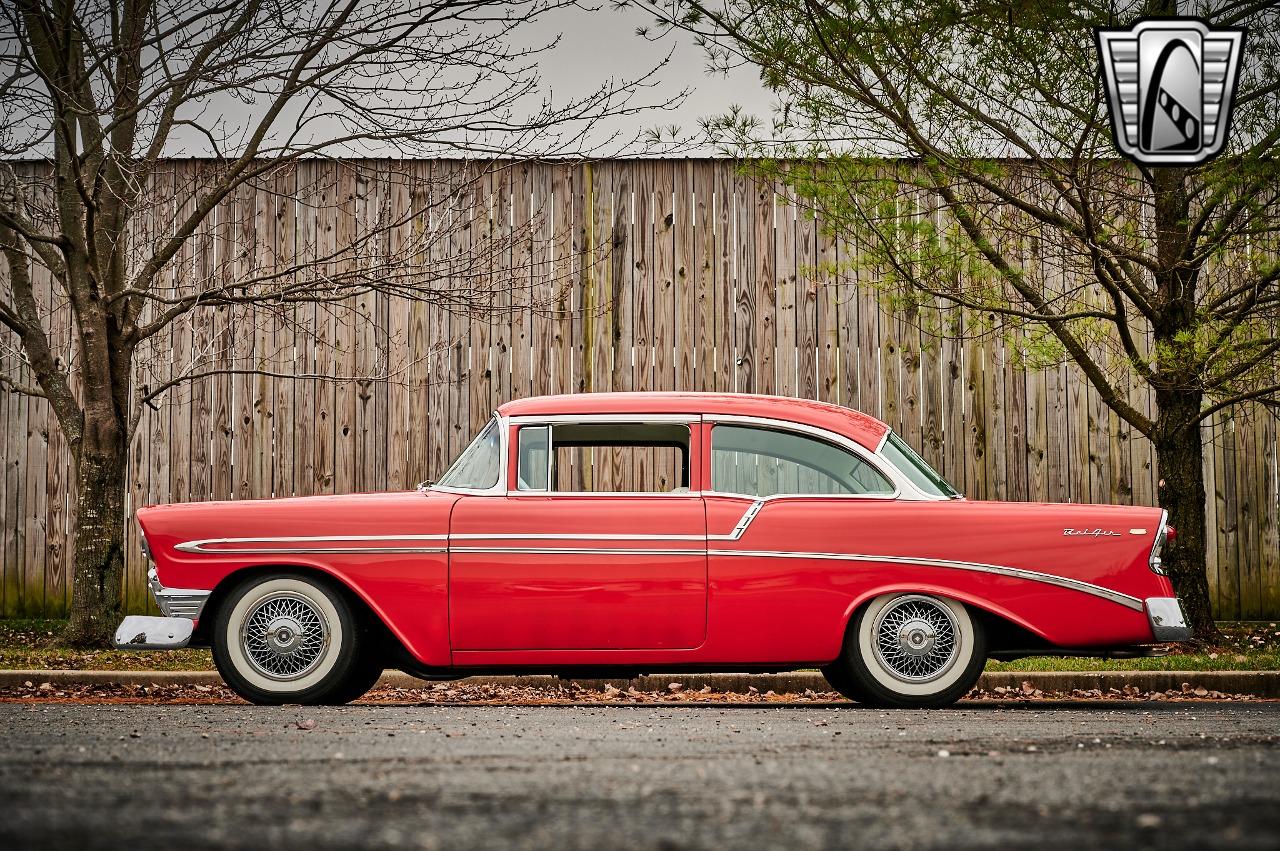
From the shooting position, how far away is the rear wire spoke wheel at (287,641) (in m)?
6.54

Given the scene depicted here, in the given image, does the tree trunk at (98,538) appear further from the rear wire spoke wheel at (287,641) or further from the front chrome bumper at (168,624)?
the rear wire spoke wheel at (287,641)

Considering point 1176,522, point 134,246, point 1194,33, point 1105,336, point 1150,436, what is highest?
point 1194,33

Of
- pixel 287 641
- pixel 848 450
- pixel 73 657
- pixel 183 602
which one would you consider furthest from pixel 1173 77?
pixel 73 657

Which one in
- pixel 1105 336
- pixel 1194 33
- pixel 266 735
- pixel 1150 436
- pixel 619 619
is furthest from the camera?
pixel 1105 336

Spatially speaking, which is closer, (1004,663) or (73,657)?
(73,657)

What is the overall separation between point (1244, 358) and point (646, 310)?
14.3ft

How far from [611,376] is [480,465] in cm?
357

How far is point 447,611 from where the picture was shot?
6445 mm

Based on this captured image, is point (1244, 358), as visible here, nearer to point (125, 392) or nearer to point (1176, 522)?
point (1176, 522)

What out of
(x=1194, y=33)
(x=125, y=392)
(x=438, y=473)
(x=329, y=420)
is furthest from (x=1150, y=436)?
(x=125, y=392)

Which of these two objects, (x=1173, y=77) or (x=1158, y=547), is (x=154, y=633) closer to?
(x=1158, y=547)

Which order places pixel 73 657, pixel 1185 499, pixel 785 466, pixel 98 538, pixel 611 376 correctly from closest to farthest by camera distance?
pixel 785 466, pixel 73 657, pixel 98 538, pixel 1185 499, pixel 611 376

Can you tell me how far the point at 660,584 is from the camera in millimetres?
6414

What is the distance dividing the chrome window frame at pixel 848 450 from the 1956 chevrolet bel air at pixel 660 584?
3cm
